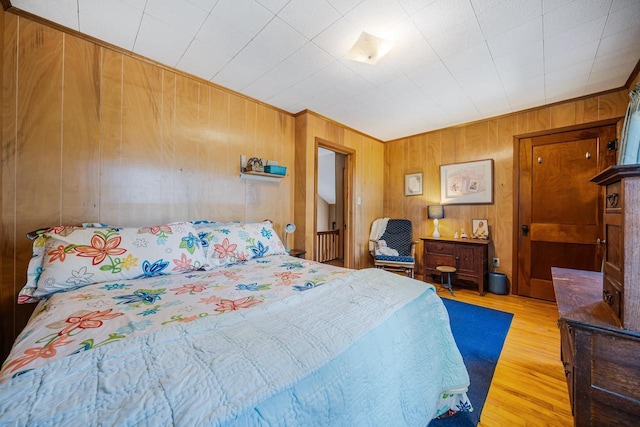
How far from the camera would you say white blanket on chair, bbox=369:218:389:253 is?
13.3 feet

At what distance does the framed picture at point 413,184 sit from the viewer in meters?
4.09

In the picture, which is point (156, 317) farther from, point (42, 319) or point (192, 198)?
point (192, 198)

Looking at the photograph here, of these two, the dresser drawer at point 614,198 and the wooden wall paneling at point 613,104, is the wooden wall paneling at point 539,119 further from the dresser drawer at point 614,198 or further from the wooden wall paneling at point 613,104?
the dresser drawer at point 614,198

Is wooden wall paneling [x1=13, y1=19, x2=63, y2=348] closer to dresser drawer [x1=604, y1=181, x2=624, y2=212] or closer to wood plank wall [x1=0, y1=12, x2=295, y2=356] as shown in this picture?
wood plank wall [x1=0, y1=12, x2=295, y2=356]

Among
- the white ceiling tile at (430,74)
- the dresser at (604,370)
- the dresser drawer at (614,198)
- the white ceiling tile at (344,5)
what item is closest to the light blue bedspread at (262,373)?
the dresser at (604,370)

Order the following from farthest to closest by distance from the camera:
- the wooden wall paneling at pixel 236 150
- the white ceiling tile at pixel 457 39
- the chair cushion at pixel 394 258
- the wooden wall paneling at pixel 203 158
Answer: the chair cushion at pixel 394 258 → the wooden wall paneling at pixel 236 150 → the wooden wall paneling at pixel 203 158 → the white ceiling tile at pixel 457 39

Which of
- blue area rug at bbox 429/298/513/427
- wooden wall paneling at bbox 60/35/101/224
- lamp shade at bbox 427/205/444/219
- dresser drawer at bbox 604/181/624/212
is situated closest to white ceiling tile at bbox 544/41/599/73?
dresser drawer at bbox 604/181/624/212

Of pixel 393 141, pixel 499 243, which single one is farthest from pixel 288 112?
pixel 499 243

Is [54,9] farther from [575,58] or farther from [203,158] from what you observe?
[575,58]

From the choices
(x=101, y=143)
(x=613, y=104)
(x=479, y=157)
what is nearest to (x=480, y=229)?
(x=479, y=157)

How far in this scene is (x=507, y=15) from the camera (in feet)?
5.38

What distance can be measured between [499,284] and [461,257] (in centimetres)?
57

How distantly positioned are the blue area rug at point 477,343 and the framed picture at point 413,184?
1800 millimetres

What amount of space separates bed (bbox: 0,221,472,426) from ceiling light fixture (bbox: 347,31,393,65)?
174cm
